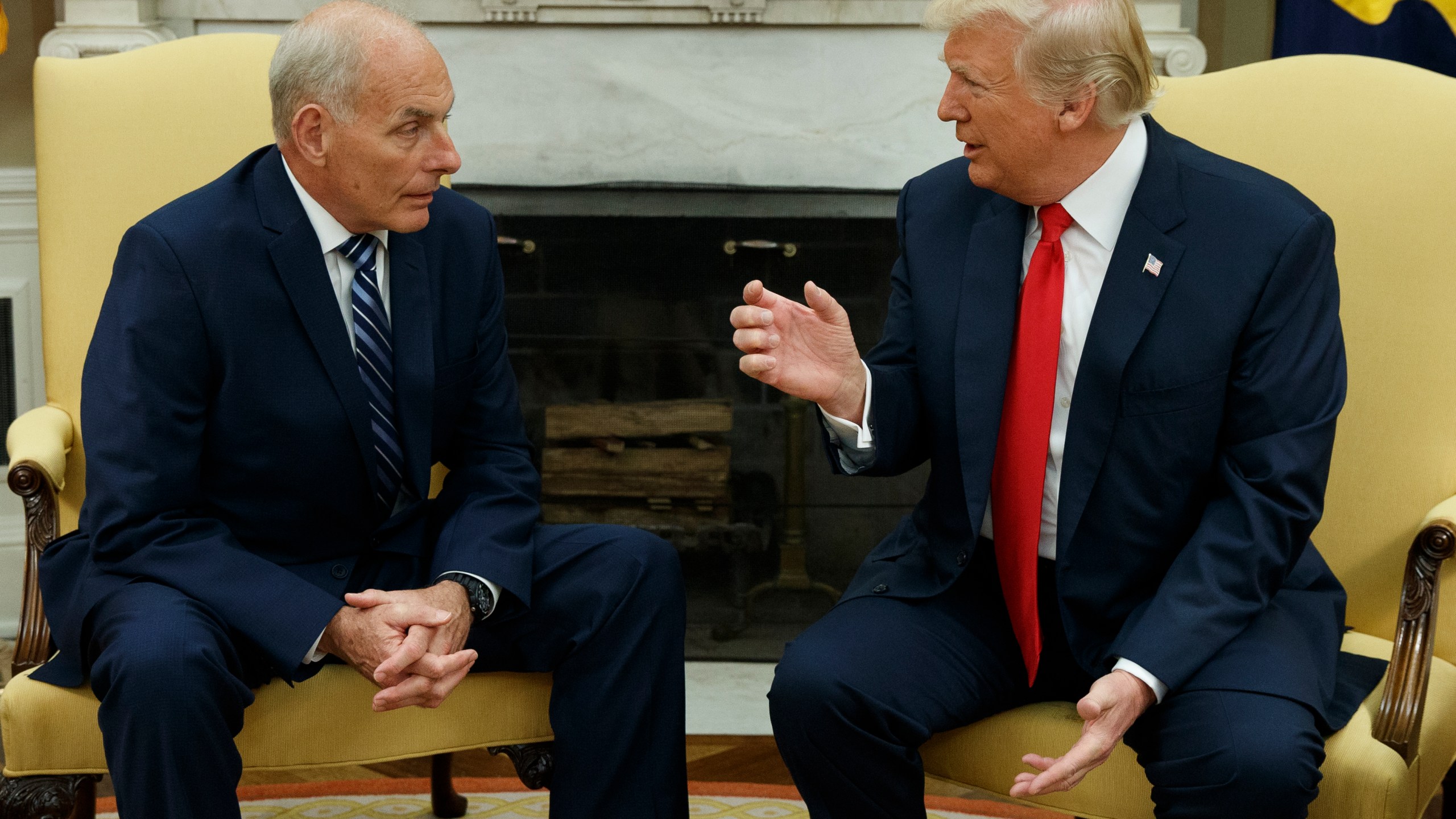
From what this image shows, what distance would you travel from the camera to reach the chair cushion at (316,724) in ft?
4.95

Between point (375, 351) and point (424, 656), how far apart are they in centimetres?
41

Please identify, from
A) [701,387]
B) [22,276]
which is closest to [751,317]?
[701,387]

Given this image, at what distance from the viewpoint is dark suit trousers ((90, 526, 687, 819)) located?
4.60 ft

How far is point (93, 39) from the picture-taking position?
2.71 m

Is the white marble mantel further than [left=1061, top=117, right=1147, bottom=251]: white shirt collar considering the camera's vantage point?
Yes

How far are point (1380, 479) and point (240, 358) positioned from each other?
1.44 m

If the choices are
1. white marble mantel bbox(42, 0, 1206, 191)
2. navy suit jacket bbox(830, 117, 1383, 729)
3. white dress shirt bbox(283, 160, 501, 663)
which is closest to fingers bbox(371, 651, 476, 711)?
white dress shirt bbox(283, 160, 501, 663)

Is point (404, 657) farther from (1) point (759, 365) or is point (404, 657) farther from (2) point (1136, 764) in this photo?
(2) point (1136, 764)

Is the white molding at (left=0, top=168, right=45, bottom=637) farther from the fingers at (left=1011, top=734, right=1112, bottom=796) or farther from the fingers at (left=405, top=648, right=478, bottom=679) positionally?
the fingers at (left=1011, top=734, right=1112, bottom=796)

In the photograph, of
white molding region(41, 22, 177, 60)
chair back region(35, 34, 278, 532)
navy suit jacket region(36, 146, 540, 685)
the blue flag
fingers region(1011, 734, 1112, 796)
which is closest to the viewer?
fingers region(1011, 734, 1112, 796)

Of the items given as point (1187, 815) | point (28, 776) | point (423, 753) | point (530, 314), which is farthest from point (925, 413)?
point (530, 314)

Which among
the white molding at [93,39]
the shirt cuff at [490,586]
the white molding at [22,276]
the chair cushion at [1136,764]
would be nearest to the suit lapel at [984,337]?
the chair cushion at [1136,764]

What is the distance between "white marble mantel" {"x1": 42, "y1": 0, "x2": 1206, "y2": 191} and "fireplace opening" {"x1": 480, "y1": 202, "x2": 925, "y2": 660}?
15 centimetres

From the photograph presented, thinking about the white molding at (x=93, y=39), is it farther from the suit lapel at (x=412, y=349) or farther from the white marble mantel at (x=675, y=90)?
the suit lapel at (x=412, y=349)
